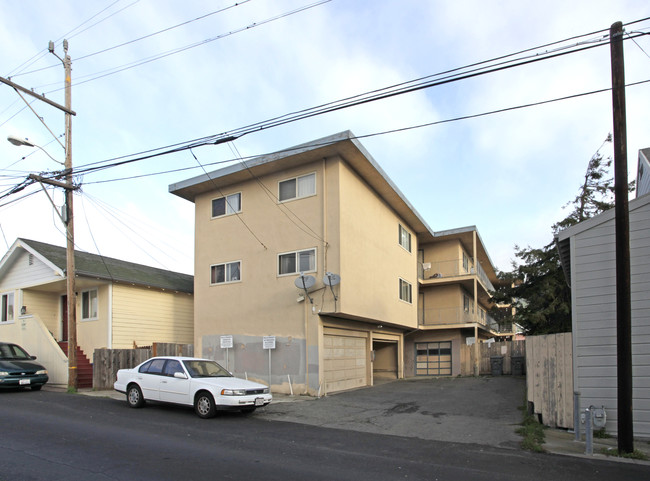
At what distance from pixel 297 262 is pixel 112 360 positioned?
24.4 ft

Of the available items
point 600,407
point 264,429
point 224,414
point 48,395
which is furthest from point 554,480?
point 48,395

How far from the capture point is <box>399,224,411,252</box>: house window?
80.1ft

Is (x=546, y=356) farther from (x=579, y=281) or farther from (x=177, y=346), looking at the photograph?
(x=177, y=346)

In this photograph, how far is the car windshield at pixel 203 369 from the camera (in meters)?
12.4

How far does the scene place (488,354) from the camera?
29.5m

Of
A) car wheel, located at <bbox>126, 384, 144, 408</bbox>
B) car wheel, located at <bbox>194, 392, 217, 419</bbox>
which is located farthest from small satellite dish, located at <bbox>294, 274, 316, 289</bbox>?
car wheel, located at <bbox>126, 384, 144, 408</bbox>

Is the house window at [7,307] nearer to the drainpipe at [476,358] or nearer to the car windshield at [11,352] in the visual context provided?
the car windshield at [11,352]

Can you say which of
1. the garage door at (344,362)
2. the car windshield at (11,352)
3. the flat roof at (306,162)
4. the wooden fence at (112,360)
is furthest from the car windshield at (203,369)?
the car windshield at (11,352)

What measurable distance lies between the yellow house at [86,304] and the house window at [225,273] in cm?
389

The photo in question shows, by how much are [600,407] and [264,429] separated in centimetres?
677

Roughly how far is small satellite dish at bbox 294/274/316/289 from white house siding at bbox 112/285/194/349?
888cm

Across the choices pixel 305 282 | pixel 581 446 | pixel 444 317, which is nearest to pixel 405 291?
pixel 444 317

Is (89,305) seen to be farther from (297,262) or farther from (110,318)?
(297,262)

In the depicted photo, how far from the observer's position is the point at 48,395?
15.7 metres
